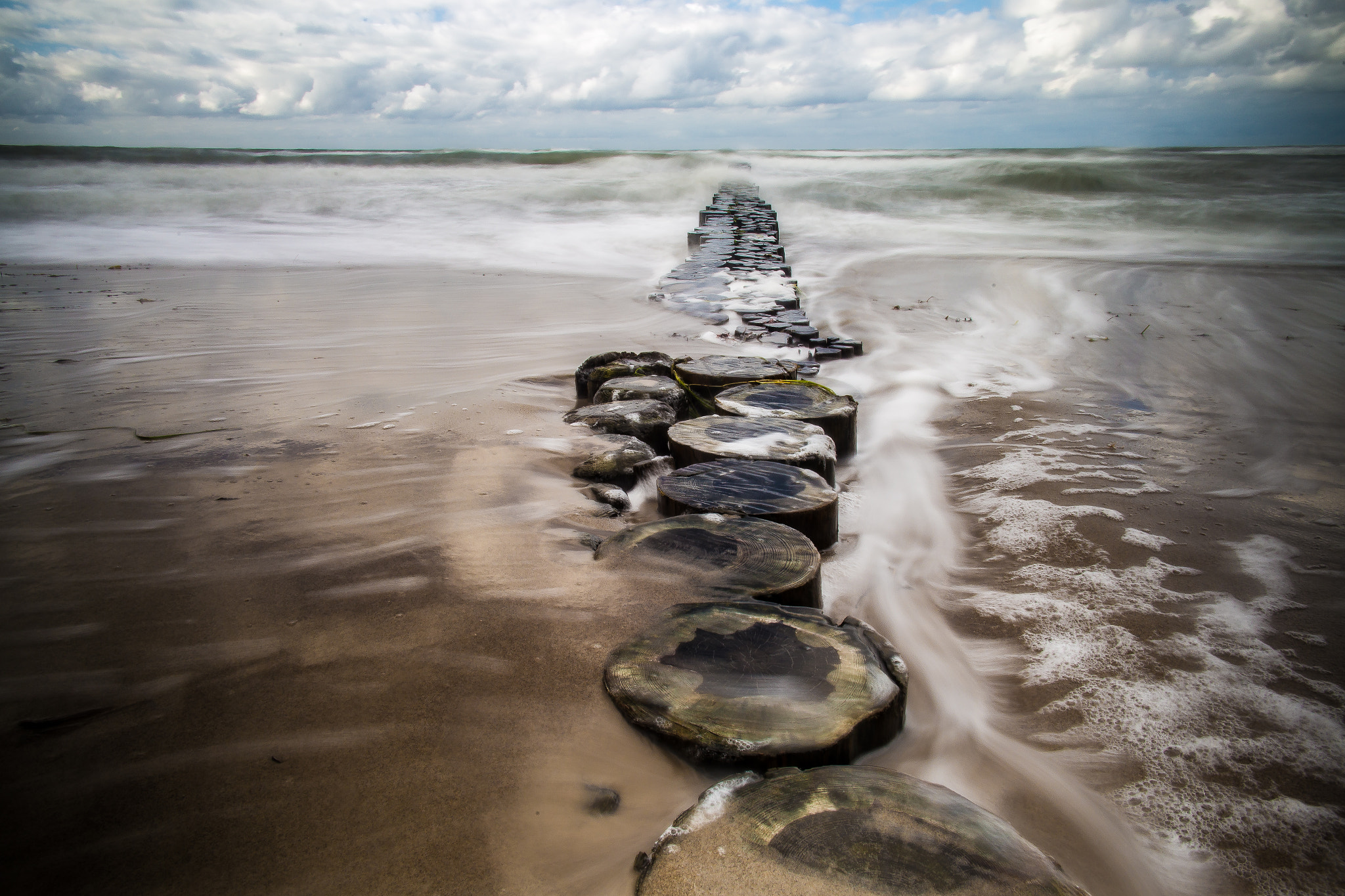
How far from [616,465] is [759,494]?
763mm

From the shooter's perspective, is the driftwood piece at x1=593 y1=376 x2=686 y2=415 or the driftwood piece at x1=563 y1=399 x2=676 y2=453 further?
the driftwood piece at x1=593 y1=376 x2=686 y2=415

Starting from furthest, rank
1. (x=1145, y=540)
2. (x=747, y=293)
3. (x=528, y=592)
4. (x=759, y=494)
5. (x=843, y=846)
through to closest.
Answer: (x=747, y=293)
(x=1145, y=540)
(x=759, y=494)
(x=528, y=592)
(x=843, y=846)

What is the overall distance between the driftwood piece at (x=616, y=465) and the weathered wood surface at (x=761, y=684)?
3.88 ft

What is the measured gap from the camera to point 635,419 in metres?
3.30

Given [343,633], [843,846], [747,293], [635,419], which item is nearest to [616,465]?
[635,419]

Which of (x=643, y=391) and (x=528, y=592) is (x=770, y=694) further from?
(x=643, y=391)

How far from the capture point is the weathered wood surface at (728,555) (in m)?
1.83

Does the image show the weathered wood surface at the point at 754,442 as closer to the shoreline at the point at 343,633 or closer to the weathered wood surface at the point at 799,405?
the weathered wood surface at the point at 799,405

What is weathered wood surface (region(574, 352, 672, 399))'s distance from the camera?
3.97 meters

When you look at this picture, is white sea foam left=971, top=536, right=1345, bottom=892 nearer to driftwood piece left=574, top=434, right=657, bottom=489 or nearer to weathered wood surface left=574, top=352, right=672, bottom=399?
driftwood piece left=574, top=434, right=657, bottom=489

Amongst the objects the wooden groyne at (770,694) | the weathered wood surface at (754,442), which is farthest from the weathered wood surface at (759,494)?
the weathered wood surface at (754,442)

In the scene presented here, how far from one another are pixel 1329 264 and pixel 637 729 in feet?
43.3

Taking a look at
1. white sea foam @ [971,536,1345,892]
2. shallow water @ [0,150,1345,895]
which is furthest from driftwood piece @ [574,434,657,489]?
white sea foam @ [971,536,1345,892]

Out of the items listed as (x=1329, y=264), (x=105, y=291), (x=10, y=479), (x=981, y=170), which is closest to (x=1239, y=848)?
(x=10, y=479)
